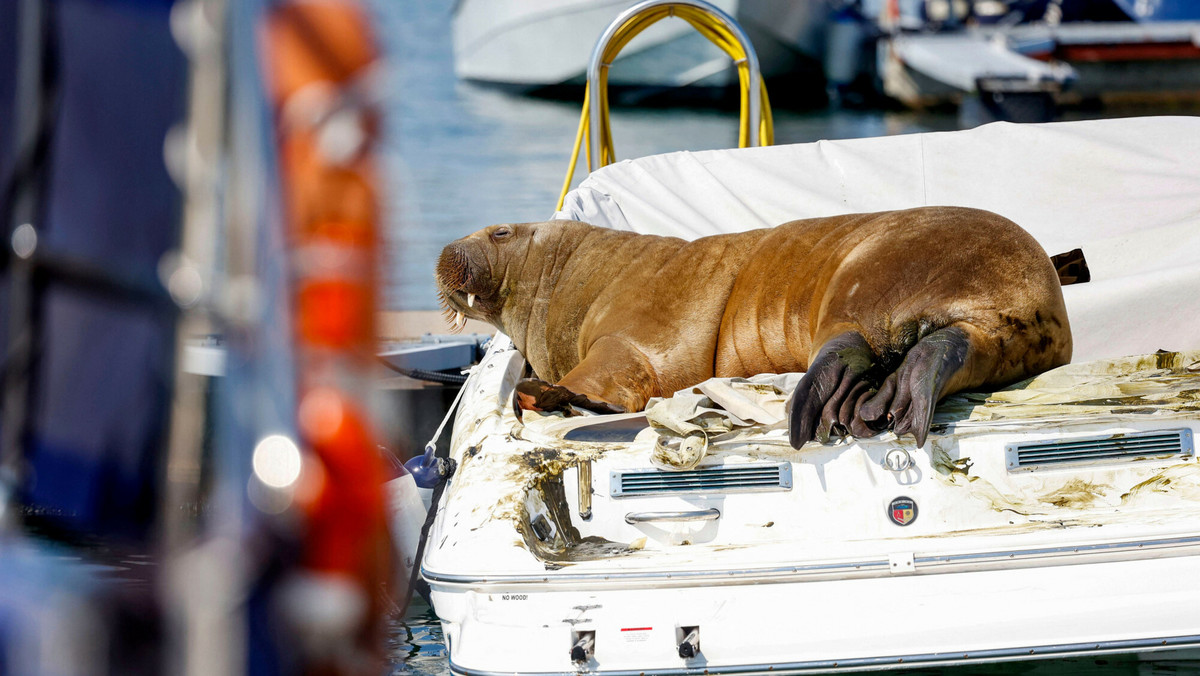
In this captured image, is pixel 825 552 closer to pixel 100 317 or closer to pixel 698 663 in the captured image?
pixel 698 663

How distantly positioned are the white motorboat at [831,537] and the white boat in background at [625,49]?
22.5 meters

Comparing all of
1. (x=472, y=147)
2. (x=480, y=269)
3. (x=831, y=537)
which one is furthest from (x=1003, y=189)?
(x=472, y=147)

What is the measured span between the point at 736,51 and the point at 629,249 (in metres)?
2.26

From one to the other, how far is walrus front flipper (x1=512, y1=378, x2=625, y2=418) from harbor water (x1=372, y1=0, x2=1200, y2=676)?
1.57 feet

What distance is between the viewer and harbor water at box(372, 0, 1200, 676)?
729mm

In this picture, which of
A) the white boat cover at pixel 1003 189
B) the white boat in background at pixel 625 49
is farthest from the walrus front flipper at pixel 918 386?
the white boat in background at pixel 625 49

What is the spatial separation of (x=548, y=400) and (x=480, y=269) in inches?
51.3

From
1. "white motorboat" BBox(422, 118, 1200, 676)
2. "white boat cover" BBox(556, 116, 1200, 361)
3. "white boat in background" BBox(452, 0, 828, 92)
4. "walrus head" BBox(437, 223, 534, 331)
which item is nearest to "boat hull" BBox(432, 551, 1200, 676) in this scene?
"white motorboat" BBox(422, 118, 1200, 676)

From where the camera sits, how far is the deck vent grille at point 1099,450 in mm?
2385

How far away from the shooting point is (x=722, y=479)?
2398mm

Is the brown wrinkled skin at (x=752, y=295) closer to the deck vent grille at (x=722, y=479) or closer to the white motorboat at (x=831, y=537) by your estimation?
the white motorboat at (x=831, y=537)

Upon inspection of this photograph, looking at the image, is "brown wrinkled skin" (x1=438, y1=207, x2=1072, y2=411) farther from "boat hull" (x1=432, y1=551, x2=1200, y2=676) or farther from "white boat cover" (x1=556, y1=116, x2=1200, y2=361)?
"boat hull" (x1=432, y1=551, x2=1200, y2=676)

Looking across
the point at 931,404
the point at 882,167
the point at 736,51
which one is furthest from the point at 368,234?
the point at 736,51

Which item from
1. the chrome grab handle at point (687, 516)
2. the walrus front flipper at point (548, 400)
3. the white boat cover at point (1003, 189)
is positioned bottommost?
the chrome grab handle at point (687, 516)
